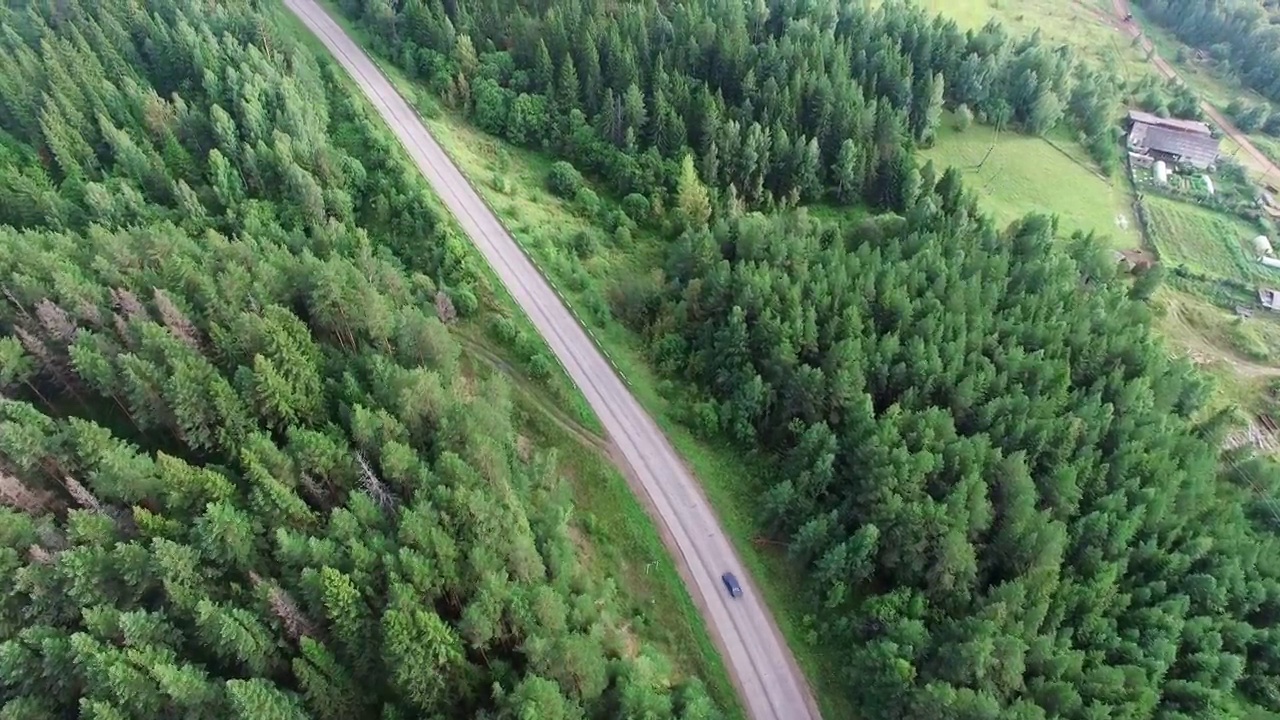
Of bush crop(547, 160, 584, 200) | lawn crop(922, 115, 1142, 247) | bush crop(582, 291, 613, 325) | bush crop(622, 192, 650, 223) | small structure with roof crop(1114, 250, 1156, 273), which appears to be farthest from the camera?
lawn crop(922, 115, 1142, 247)

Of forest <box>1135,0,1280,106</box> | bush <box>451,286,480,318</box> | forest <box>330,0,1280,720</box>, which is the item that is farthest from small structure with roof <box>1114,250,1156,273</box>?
bush <box>451,286,480,318</box>

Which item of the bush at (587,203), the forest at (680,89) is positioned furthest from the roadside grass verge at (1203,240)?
the bush at (587,203)

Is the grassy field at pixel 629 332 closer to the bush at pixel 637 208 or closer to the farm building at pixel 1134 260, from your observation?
the bush at pixel 637 208

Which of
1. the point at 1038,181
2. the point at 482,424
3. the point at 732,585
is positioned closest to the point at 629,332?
the point at 482,424

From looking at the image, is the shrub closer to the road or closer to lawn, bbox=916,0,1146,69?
lawn, bbox=916,0,1146,69

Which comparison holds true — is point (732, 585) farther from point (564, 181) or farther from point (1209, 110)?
point (1209, 110)

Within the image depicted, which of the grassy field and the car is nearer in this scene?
the grassy field
